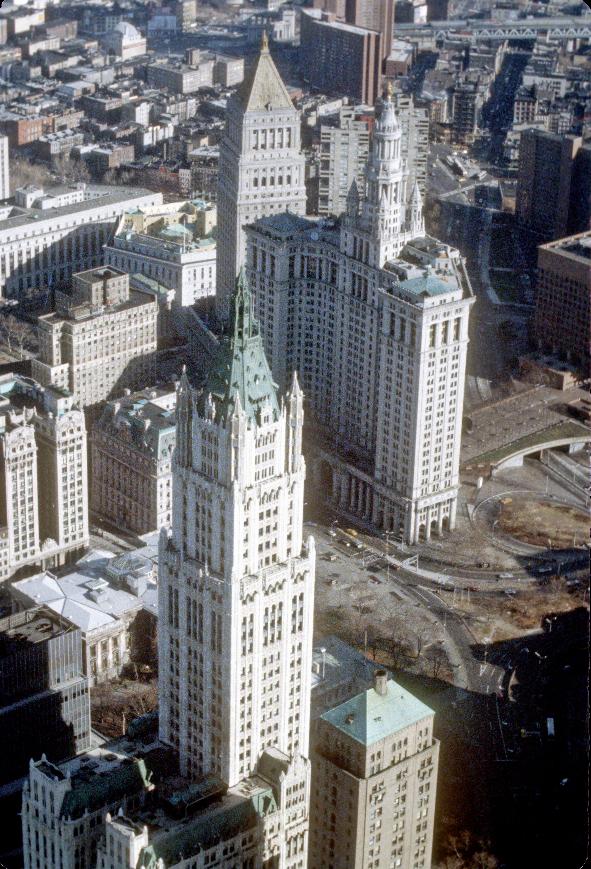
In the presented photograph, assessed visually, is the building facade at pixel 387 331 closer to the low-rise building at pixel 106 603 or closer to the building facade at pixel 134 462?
the building facade at pixel 134 462

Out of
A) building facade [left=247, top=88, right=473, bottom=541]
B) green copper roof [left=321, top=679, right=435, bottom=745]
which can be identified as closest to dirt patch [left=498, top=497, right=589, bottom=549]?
building facade [left=247, top=88, right=473, bottom=541]

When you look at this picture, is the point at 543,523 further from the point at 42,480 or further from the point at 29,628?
the point at 29,628

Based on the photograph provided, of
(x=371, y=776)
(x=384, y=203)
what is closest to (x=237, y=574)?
(x=371, y=776)

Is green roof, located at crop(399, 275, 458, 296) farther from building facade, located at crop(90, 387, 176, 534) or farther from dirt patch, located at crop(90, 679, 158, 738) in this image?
dirt patch, located at crop(90, 679, 158, 738)

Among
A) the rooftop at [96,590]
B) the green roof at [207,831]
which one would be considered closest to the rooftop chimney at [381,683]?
the green roof at [207,831]

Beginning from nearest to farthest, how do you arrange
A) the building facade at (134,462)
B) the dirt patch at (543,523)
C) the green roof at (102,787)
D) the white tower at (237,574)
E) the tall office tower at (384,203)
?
the white tower at (237,574) < the green roof at (102,787) < the tall office tower at (384,203) < the building facade at (134,462) < the dirt patch at (543,523)

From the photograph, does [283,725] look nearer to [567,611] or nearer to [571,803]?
[571,803]
